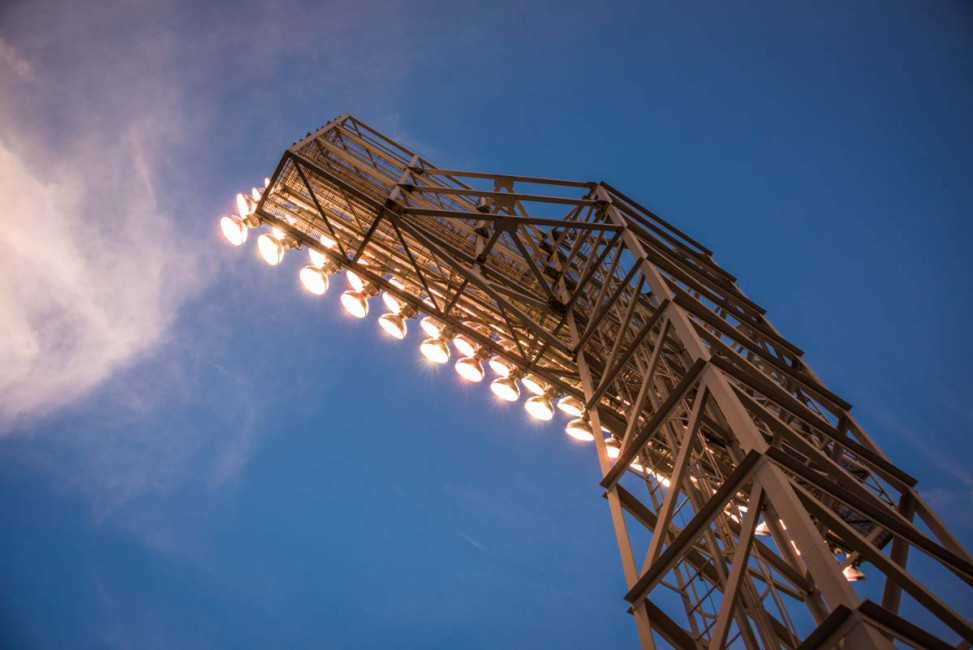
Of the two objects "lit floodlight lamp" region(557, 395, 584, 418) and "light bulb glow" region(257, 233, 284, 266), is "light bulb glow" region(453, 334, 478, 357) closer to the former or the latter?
"lit floodlight lamp" region(557, 395, 584, 418)

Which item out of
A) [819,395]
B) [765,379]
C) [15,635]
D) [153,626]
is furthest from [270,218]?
[153,626]

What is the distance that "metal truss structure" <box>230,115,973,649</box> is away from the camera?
12.8 feet

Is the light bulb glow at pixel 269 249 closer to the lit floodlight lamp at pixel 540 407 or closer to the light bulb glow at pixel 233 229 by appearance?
the light bulb glow at pixel 233 229

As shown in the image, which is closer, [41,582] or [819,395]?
[819,395]

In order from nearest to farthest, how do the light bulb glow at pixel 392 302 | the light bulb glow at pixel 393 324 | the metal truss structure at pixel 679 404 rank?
the metal truss structure at pixel 679 404, the light bulb glow at pixel 393 324, the light bulb glow at pixel 392 302

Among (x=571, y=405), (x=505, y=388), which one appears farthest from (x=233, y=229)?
(x=571, y=405)

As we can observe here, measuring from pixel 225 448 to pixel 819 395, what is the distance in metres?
88.4

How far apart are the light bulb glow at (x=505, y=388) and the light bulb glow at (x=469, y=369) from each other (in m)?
0.35

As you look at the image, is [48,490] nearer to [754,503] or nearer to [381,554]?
[381,554]

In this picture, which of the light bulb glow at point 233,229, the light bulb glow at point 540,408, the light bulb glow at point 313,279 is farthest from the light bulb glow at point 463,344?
the light bulb glow at point 233,229

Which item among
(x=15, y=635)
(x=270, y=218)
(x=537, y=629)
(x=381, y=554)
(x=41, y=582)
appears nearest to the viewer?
(x=270, y=218)

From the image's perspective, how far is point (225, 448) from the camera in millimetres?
81750

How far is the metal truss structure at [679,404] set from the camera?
3.90 m

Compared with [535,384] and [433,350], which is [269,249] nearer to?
[433,350]
